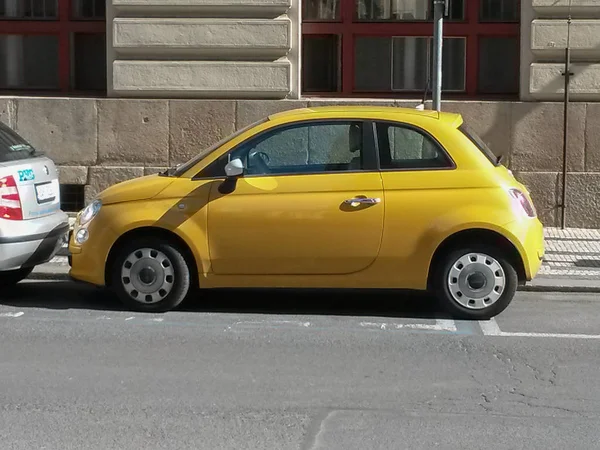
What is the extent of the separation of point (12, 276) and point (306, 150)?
118 inches

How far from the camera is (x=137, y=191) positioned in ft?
26.4

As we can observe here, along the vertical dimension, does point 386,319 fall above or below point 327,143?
below

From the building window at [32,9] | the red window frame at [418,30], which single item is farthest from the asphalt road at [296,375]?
the building window at [32,9]

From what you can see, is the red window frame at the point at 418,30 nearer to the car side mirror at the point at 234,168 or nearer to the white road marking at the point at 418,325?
the car side mirror at the point at 234,168

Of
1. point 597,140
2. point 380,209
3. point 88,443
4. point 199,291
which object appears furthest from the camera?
point 597,140

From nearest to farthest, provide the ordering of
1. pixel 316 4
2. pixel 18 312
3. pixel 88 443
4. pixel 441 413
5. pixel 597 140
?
pixel 88 443, pixel 441 413, pixel 18 312, pixel 597 140, pixel 316 4

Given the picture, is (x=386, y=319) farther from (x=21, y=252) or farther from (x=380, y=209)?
(x=21, y=252)

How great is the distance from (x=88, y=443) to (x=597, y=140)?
8.88 m

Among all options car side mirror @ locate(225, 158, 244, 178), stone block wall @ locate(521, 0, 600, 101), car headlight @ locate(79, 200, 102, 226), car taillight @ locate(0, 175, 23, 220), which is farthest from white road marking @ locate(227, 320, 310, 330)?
stone block wall @ locate(521, 0, 600, 101)

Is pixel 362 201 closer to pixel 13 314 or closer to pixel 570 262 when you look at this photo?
pixel 13 314

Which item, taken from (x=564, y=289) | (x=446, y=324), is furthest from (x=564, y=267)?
(x=446, y=324)

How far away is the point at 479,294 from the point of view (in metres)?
7.84

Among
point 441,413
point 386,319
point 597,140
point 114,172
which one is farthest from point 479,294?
point 114,172

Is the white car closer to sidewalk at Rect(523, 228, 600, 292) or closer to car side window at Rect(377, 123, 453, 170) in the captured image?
car side window at Rect(377, 123, 453, 170)
